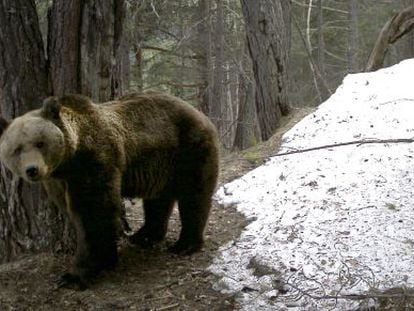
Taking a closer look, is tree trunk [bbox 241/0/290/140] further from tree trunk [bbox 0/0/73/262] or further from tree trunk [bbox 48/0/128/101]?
tree trunk [bbox 0/0/73/262]

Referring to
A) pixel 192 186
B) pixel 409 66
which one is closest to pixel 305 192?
pixel 192 186

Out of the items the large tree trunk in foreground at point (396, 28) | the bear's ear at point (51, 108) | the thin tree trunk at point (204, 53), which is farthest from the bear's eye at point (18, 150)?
the thin tree trunk at point (204, 53)

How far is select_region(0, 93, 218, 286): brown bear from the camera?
422cm

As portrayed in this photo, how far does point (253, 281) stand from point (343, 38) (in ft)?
73.7

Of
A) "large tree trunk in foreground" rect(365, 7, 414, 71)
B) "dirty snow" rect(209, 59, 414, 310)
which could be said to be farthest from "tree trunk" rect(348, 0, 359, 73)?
"dirty snow" rect(209, 59, 414, 310)

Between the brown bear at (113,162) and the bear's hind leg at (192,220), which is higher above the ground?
the brown bear at (113,162)

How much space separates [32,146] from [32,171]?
8.8 inches

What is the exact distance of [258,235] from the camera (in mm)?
5441

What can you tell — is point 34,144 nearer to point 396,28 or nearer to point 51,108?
point 51,108

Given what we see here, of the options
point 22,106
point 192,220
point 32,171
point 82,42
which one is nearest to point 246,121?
point 192,220

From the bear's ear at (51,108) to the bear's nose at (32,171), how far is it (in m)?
0.49

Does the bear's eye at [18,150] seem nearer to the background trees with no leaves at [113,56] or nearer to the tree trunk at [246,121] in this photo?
the background trees with no leaves at [113,56]

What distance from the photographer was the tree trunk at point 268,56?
981 cm

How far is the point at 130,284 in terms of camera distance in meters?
4.84
